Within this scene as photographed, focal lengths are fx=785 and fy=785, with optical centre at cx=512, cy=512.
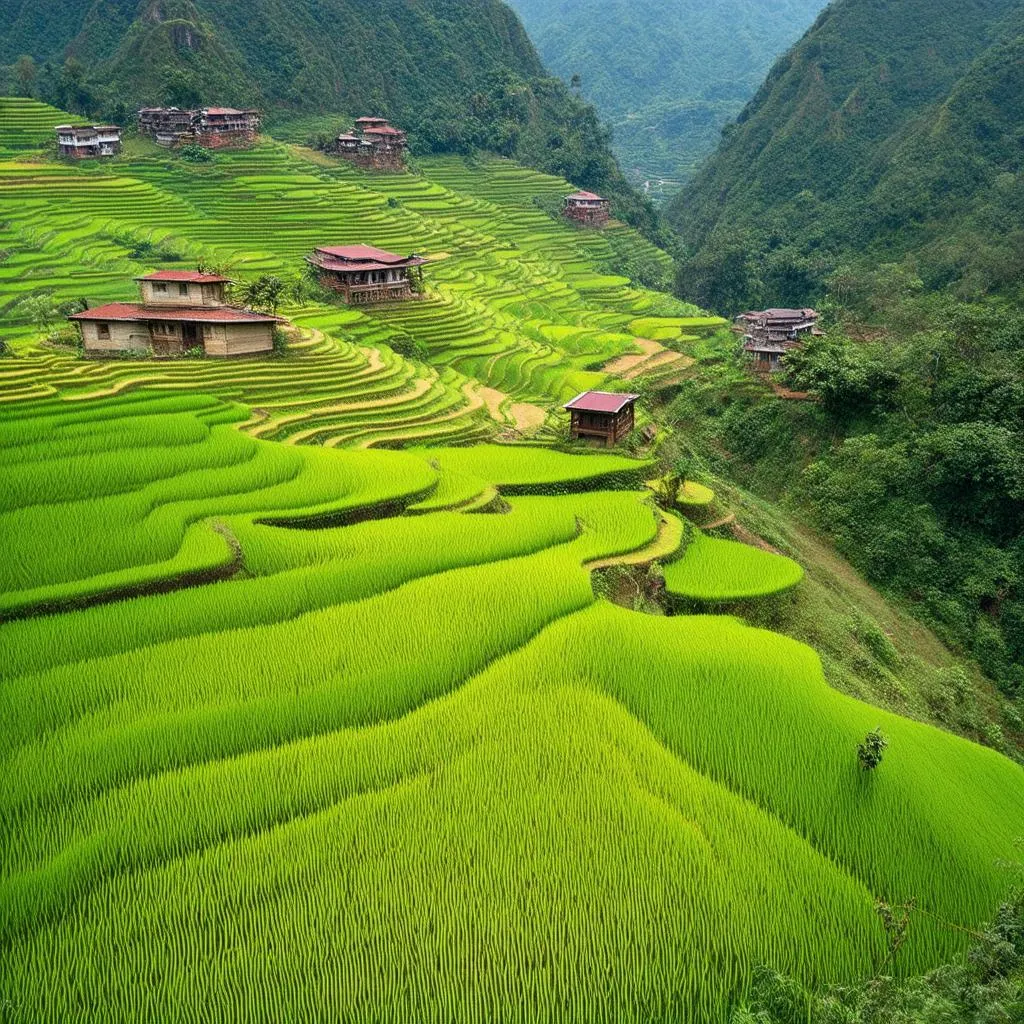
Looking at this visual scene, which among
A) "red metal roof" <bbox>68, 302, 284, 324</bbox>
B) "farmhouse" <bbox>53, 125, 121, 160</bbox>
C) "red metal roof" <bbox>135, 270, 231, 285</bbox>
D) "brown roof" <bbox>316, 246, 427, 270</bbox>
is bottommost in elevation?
"red metal roof" <bbox>68, 302, 284, 324</bbox>

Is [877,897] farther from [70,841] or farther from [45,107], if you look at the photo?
[45,107]

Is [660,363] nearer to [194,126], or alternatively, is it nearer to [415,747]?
[415,747]

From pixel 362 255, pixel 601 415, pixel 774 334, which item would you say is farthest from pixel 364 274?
pixel 601 415

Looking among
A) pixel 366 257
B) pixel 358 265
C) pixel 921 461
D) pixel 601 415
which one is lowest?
pixel 921 461

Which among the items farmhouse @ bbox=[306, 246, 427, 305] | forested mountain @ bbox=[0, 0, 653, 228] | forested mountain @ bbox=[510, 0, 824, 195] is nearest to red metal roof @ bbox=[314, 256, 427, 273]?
farmhouse @ bbox=[306, 246, 427, 305]

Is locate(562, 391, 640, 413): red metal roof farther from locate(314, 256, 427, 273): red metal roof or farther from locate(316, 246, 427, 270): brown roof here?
locate(316, 246, 427, 270): brown roof

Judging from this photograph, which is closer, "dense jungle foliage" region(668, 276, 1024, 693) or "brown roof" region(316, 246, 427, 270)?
"dense jungle foliage" region(668, 276, 1024, 693)

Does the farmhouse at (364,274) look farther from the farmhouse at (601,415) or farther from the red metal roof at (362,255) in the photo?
the farmhouse at (601,415)
